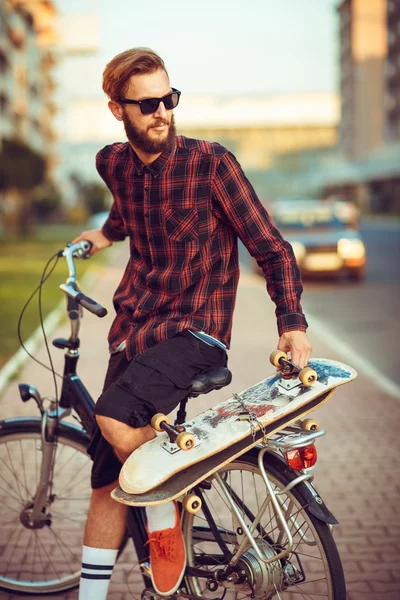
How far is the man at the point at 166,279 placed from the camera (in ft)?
8.57

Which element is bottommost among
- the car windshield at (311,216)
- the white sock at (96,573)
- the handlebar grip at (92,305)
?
the white sock at (96,573)

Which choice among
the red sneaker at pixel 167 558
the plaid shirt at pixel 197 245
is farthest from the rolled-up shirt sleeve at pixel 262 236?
the red sneaker at pixel 167 558

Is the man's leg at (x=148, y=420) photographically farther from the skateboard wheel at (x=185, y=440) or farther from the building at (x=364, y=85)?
the building at (x=364, y=85)

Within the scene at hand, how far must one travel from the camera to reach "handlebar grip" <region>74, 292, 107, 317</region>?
279 cm

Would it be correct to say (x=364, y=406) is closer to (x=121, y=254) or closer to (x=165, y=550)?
(x=165, y=550)

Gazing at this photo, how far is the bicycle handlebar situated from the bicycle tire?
2.29 ft

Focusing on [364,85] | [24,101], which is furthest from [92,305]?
[364,85]

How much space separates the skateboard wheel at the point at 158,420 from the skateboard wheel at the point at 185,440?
0.10 m

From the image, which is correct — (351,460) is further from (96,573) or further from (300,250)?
(300,250)

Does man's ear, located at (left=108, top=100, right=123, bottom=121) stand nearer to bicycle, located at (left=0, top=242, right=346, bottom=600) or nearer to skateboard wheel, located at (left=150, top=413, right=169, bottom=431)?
bicycle, located at (left=0, top=242, right=346, bottom=600)

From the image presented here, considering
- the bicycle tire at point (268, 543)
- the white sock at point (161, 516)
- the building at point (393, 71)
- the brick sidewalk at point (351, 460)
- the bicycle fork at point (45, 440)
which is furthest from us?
the building at point (393, 71)

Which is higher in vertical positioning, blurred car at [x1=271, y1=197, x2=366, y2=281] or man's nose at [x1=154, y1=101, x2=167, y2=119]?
blurred car at [x1=271, y1=197, x2=366, y2=281]

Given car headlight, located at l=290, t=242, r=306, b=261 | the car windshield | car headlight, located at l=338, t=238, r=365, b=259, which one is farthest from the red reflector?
the car windshield

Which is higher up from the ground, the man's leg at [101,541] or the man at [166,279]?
the man at [166,279]
